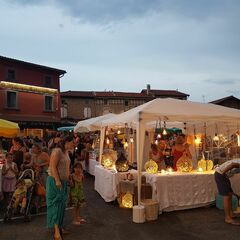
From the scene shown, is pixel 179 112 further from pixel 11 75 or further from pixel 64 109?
pixel 64 109

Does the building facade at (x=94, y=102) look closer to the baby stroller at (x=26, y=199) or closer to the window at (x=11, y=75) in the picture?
the window at (x=11, y=75)

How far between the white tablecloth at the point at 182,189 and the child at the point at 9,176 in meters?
2.93

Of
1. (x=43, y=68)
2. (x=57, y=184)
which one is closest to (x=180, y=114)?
(x=57, y=184)

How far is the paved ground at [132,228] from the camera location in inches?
213

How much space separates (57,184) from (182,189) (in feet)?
10.2

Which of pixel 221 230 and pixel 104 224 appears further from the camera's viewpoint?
pixel 104 224

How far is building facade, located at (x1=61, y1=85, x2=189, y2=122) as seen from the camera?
46.1 meters

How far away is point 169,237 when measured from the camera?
210 inches

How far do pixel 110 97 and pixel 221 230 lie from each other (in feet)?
142

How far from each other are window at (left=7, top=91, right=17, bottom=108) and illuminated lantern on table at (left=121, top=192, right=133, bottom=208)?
2633cm

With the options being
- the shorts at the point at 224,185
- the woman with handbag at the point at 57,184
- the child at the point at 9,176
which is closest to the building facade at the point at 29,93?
the child at the point at 9,176

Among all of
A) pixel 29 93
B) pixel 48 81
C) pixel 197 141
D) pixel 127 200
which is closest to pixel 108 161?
pixel 127 200

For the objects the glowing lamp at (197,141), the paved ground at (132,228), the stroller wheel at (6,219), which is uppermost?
the glowing lamp at (197,141)

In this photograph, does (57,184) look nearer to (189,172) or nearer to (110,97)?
(189,172)
